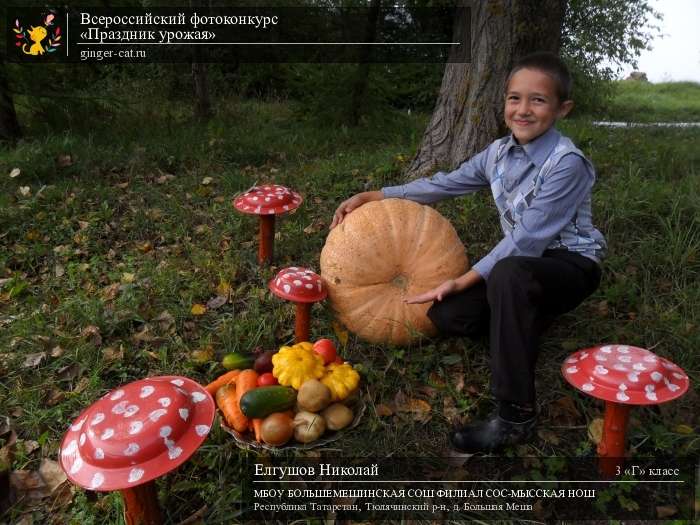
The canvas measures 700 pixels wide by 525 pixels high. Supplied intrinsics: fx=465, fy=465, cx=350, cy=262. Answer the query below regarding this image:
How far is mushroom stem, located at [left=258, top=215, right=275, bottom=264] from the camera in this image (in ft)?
12.4

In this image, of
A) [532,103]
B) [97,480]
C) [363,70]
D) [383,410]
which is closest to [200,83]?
[363,70]

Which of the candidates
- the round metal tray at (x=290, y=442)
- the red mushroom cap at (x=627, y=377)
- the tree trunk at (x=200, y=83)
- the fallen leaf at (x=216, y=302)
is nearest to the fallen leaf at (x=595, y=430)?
the red mushroom cap at (x=627, y=377)

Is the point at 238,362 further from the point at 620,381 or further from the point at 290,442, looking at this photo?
the point at 620,381

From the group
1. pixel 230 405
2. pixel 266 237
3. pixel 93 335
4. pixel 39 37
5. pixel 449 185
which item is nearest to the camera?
pixel 230 405

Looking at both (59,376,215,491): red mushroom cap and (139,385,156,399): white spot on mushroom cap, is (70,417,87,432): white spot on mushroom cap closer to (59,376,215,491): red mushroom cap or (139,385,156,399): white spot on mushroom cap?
(59,376,215,491): red mushroom cap

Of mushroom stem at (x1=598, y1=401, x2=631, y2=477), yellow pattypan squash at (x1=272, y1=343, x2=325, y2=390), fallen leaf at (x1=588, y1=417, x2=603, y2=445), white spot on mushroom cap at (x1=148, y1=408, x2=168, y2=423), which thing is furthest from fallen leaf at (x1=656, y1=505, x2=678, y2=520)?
white spot on mushroom cap at (x1=148, y1=408, x2=168, y2=423)

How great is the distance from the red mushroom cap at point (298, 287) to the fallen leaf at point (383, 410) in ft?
2.34

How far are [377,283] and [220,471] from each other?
4.73 feet

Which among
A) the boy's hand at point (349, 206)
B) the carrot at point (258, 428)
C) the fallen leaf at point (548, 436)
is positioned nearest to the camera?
the carrot at point (258, 428)

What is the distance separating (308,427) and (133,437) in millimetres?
819

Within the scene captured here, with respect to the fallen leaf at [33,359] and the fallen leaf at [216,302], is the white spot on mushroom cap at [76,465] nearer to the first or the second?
the fallen leaf at [33,359]

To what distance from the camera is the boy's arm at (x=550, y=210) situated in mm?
2527

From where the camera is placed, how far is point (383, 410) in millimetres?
2598

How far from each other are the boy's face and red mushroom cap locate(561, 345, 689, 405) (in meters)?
1.27
